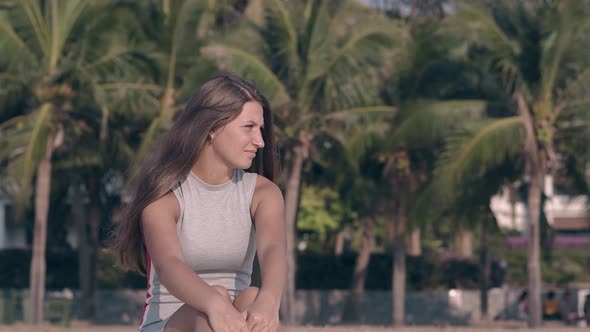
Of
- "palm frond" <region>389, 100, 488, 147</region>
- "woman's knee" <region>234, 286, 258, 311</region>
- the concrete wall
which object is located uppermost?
"palm frond" <region>389, 100, 488, 147</region>

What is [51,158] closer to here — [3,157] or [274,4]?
[3,157]

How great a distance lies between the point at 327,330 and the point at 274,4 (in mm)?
7980

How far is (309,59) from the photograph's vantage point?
21703 millimetres

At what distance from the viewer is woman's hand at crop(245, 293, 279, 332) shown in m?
3.56

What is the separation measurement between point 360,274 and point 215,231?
24.1 meters

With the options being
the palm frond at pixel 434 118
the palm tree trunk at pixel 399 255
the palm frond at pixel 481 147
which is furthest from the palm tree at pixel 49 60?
the palm tree trunk at pixel 399 255

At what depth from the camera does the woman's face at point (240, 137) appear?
3.85 metres

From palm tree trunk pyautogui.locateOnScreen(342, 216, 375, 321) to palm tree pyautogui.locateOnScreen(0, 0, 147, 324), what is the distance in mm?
7504

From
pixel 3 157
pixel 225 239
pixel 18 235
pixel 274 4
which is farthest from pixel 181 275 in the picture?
pixel 18 235

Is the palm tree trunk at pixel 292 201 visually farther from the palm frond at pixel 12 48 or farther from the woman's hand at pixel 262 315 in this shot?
the woman's hand at pixel 262 315

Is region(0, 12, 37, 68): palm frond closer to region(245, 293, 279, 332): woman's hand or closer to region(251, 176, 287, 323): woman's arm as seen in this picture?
region(251, 176, 287, 323): woman's arm

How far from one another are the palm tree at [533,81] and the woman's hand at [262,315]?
57.8 ft

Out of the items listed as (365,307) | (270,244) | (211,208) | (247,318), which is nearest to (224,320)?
(247,318)

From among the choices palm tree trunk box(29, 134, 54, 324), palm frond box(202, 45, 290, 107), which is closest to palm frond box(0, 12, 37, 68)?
palm tree trunk box(29, 134, 54, 324)
